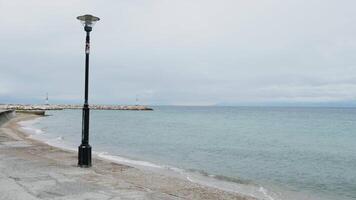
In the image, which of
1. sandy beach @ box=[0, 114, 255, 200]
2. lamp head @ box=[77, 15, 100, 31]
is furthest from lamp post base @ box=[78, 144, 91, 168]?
lamp head @ box=[77, 15, 100, 31]

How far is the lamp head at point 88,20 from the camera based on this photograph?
12550 mm

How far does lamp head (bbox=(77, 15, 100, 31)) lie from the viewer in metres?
12.6

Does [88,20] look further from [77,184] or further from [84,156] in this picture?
[77,184]

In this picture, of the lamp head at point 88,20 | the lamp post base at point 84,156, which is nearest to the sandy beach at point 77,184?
the lamp post base at point 84,156

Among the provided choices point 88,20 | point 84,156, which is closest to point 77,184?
point 84,156

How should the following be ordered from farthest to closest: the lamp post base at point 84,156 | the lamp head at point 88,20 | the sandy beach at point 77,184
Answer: the lamp post base at point 84,156 < the lamp head at point 88,20 < the sandy beach at point 77,184

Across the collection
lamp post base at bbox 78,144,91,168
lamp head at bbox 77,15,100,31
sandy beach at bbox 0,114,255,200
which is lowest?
sandy beach at bbox 0,114,255,200

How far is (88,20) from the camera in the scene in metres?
12.6

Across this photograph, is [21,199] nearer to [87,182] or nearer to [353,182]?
[87,182]

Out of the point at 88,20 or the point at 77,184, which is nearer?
the point at 77,184

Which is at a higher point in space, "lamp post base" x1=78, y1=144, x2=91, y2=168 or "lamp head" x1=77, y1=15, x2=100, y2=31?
"lamp head" x1=77, y1=15, x2=100, y2=31

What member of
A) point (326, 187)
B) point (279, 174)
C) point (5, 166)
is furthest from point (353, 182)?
point (5, 166)

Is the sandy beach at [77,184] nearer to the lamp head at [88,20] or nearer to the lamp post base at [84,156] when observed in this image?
the lamp post base at [84,156]

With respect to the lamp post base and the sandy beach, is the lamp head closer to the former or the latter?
the lamp post base
